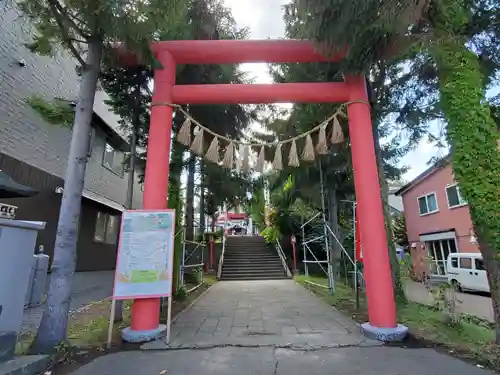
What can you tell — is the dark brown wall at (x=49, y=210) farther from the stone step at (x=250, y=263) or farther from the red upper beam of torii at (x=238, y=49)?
the stone step at (x=250, y=263)

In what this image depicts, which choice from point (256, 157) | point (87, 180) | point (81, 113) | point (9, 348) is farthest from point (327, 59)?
point (87, 180)

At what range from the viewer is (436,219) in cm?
1680

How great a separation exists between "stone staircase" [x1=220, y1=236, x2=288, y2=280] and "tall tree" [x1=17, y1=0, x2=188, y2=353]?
9.11 m

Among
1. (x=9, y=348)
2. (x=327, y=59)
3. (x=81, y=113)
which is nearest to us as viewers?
(x=9, y=348)

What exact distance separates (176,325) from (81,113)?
3.54 m

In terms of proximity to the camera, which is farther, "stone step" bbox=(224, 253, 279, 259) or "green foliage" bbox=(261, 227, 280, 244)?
"green foliage" bbox=(261, 227, 280, 244)

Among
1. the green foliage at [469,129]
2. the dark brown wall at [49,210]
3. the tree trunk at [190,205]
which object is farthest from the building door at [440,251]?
the dark brown wall at [49,210]

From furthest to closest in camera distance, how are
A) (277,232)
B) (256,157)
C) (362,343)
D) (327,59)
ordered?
1. (277,232)
2. (256,157)
3. (327,59)
4. (362,343)

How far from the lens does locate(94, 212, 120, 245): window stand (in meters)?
10.1

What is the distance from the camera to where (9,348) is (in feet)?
10.1

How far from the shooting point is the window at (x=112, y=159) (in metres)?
10.6

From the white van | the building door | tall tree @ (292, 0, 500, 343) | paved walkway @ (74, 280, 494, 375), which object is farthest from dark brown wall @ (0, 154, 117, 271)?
the building door

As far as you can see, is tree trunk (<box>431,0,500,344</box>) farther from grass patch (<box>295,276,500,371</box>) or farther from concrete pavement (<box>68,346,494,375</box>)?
concrete pavement (<box>68,346,494,375</box>)

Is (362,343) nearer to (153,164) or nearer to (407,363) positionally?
(407,363)
